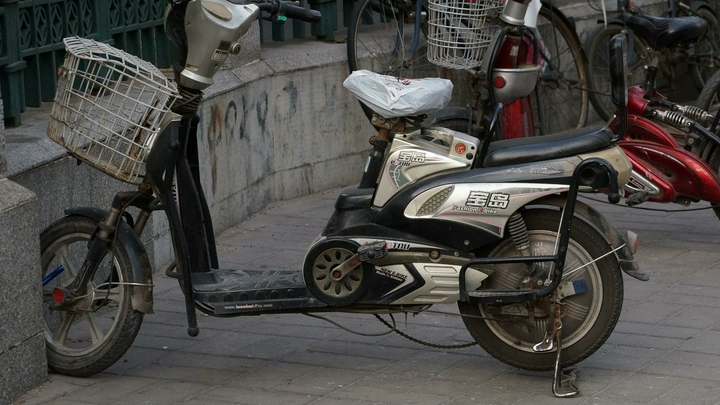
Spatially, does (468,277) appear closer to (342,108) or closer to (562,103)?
(342,108)

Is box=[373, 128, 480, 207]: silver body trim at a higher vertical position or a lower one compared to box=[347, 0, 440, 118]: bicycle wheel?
higher

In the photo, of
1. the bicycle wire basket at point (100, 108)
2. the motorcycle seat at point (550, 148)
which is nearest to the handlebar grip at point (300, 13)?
the bicycle wire basket at point (100, 108)

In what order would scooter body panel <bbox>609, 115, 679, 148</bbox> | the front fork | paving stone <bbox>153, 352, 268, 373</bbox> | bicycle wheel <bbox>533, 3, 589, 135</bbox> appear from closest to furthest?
1. the front fork
2. paving stone <bbox>153, 352, 268, 373</bbox>
3. scooter body panel <bbox>609, 115, 679, 148</bbox>
4. bicycle wheel <bbox>533, 3, 589, 135</bbox>

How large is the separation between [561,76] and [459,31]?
2350 mm

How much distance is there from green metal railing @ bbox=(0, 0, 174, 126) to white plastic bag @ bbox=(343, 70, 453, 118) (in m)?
1.70

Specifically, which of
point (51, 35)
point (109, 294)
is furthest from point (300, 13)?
point (51, 35)

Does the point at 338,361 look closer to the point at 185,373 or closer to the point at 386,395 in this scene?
the point at 386,395

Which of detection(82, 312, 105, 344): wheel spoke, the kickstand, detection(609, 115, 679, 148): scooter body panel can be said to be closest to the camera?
the kickstand

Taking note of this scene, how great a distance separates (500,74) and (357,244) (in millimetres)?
2594

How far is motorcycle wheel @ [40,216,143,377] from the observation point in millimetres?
4680

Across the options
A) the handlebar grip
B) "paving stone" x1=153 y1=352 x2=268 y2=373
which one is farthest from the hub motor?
the handlebar grip

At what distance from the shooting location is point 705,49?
425 inches

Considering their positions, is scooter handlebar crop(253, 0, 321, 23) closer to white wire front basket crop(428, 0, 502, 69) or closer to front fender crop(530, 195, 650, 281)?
front fender crop(530, 195, 650, 281)

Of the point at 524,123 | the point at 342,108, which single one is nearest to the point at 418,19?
the point at 342,108
